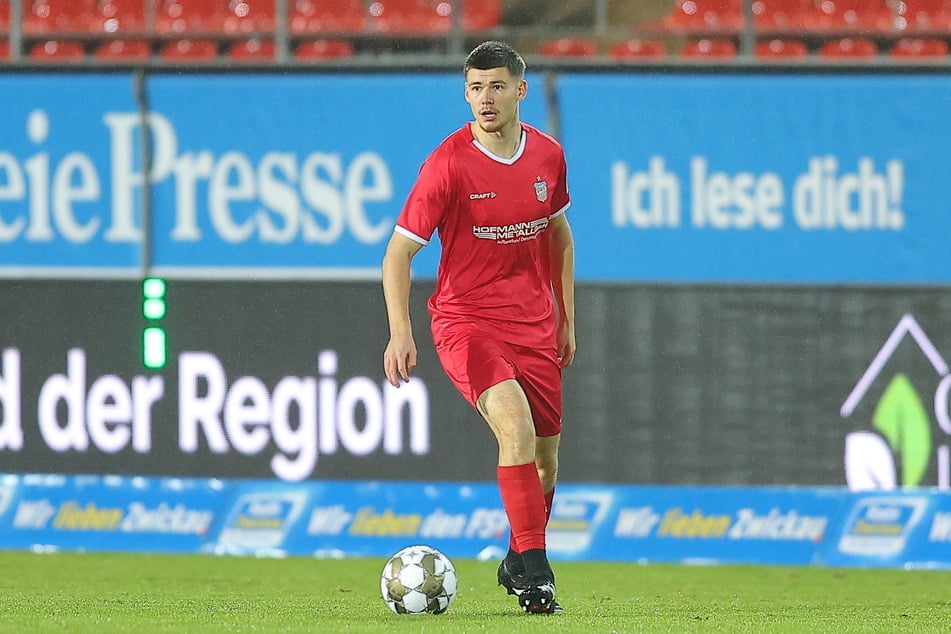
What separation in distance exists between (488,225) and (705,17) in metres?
6.33

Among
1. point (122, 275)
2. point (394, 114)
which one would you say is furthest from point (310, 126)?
point (122, 275)

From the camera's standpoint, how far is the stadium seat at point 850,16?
12.1m

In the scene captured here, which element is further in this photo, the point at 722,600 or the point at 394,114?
the point at 394,114

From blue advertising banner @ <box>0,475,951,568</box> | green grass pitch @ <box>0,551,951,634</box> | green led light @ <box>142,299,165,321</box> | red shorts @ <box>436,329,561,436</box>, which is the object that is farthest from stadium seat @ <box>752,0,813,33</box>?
red shorts @ <box>436,329,561,436</box>

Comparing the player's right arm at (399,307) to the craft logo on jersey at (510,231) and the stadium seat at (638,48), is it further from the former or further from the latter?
the stadium seat at (638,48)

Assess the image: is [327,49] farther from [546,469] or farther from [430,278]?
[546,469]

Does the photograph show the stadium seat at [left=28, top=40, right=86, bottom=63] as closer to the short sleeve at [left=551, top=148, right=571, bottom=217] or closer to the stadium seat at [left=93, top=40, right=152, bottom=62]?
the stadium seat at [left=93, top=40, right=152, bottom=62]

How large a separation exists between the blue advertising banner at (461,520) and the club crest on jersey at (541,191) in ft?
11.7

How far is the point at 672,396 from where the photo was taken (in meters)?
9.79

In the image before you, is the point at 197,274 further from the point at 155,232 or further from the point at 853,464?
the point at 853,464

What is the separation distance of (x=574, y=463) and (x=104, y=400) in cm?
273

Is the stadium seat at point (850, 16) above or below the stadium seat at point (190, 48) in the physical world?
above

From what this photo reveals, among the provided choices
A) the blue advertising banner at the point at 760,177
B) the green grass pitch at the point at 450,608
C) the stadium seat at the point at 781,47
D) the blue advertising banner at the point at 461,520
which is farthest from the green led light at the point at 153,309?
the stadium seat at the point at 781,47

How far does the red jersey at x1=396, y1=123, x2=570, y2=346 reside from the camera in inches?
256
